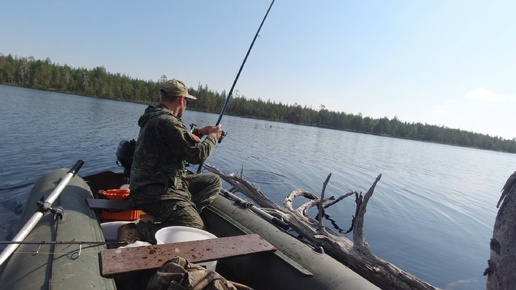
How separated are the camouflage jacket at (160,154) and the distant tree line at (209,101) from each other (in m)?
85.6

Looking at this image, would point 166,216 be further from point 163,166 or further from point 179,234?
point 163,166

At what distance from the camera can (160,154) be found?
11.6ft

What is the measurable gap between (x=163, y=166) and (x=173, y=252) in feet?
4.10

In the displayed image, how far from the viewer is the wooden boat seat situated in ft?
7.55

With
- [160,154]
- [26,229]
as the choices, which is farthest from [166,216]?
[26,229]

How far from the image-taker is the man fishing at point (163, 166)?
3.46 metres

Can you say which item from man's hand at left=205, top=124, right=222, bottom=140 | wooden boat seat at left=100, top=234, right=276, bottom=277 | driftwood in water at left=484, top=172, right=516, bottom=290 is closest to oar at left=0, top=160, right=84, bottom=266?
wooden boat seat at left=100, top=234, right=276, bottom=277

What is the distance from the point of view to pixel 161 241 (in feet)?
10.3

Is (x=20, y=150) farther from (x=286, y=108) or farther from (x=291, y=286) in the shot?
(x=286, y=108)

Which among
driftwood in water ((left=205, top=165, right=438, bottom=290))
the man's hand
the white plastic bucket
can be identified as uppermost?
the man's hand

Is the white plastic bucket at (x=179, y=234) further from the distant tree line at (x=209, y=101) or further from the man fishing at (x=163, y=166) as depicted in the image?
the distant tree line at (x=209, y=101)

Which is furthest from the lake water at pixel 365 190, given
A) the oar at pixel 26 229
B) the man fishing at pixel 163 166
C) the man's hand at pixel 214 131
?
the man's hand at pixel 214 131

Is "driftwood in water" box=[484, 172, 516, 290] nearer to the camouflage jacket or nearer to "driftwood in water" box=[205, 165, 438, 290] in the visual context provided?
"driftwood in water" box=[205, 165, 438, 290]

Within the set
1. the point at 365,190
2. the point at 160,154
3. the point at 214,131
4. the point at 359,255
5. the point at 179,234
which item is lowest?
the point at 365,190
